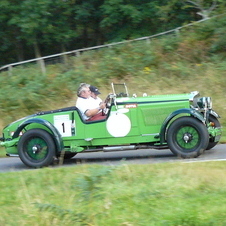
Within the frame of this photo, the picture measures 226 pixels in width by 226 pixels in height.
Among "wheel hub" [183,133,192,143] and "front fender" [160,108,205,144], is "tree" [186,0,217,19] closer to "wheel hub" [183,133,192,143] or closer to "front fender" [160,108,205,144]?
"front fender" [160,108,205,144]

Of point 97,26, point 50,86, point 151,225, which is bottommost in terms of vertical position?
point 151,225

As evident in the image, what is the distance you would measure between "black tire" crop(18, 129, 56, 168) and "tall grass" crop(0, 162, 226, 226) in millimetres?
1639

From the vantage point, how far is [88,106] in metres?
10.2

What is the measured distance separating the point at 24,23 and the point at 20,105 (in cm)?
903

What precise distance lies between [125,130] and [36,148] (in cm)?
175

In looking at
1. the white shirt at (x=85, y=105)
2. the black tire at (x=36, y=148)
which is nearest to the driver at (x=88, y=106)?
the white shirt at (x=85, y=105)

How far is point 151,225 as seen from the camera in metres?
5.83

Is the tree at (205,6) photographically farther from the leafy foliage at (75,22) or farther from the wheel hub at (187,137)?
the wheel hub at (187,137)

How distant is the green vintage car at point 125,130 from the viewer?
959 centimetres

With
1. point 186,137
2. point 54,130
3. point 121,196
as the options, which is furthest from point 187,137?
point 121,196

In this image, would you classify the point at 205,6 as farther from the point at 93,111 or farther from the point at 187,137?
the point at 187,137

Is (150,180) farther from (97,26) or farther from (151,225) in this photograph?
(97,26)

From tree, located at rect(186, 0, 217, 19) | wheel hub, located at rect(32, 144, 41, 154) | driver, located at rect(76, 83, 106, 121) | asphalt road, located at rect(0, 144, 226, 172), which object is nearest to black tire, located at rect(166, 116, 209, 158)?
asphalt road, located at rect(0, 144, 226, 172)

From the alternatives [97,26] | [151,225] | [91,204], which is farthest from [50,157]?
[97,26]
